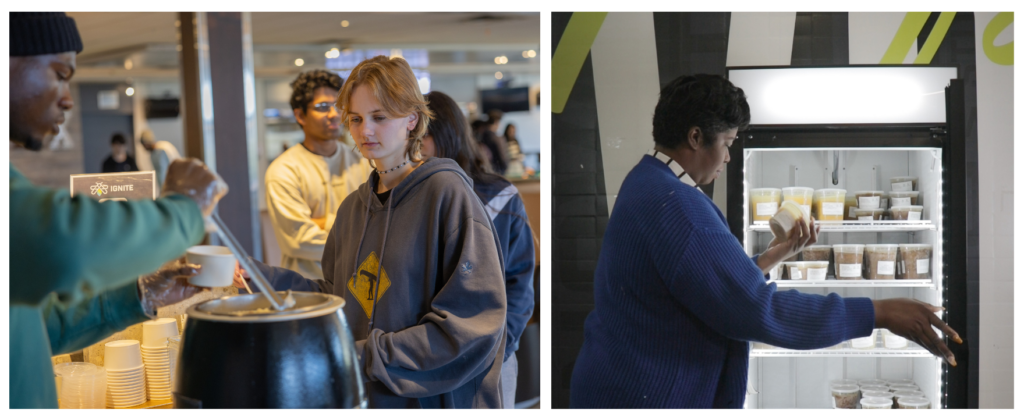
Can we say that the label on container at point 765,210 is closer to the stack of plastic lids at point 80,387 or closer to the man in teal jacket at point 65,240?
the man in teal jacket at point 65,240

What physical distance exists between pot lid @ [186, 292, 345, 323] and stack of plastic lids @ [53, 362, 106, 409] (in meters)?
0.58

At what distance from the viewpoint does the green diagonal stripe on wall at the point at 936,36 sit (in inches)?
88.4

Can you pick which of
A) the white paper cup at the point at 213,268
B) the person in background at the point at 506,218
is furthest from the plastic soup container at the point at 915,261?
the white paper cup at the point at 213,268

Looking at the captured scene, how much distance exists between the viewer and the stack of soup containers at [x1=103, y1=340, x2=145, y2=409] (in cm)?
177

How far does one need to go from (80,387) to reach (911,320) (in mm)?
2048

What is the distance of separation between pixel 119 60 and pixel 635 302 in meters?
9.29

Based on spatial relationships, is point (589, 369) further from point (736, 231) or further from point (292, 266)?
point (292, 266)

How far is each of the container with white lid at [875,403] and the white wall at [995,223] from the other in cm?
30

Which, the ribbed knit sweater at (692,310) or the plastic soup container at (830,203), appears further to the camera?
the plastic soup container at (830,203)

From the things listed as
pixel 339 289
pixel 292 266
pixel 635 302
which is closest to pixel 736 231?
pixel 635 302

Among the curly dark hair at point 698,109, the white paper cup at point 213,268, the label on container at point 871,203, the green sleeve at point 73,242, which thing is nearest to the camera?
the green sleeve at point 73,242

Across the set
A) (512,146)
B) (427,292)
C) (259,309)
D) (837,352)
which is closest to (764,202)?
(837,352)

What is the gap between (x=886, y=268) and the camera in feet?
8.07
